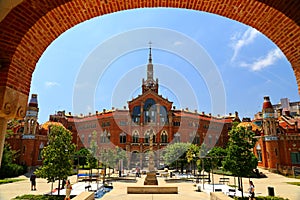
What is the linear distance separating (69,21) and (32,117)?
41.3 metres

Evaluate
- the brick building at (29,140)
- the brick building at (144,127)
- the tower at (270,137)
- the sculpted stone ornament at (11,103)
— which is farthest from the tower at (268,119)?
the sculpted stone ornament at (11,103)

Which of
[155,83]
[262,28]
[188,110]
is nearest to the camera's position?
[262,28]

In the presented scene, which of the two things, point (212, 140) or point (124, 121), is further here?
point (212, 140)

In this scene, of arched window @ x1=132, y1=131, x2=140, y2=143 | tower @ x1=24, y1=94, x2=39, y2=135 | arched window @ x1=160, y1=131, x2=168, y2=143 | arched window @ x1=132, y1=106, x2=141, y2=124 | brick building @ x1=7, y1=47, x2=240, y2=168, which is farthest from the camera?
arched window @ x1=132, y1=106, x2=141, y2=124

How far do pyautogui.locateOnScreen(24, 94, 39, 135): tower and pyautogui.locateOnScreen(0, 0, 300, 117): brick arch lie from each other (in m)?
40.2

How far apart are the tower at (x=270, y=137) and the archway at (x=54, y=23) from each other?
39.0 meters

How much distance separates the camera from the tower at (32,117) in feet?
126

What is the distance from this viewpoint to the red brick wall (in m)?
3.29

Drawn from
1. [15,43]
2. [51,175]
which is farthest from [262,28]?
[51,175]

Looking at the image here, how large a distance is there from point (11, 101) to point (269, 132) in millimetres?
42789

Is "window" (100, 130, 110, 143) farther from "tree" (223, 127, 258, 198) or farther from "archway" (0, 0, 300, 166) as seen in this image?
"archway" (0, 0, 300, 166)

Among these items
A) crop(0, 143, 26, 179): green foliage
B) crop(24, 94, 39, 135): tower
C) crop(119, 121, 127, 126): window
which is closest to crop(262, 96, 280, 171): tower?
crop(119, 121, 127, 126): window

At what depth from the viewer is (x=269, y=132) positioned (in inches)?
1505

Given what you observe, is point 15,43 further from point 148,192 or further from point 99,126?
point 99,126
